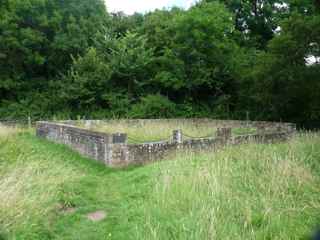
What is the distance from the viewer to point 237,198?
4250 mm

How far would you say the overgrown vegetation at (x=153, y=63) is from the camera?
585 inches

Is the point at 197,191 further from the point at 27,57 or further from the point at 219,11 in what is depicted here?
the point at 27,57

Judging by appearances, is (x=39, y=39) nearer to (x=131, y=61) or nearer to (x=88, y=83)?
(x=88, y=83)

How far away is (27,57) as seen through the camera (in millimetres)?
21125

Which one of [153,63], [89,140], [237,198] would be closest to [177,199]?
[237,198]

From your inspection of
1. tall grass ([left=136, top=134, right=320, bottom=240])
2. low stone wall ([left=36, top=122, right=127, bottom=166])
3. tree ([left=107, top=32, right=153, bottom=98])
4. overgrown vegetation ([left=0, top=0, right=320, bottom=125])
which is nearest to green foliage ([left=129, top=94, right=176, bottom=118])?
overgrown vegetation ([left=0, top=0, right=320, bottom=125])

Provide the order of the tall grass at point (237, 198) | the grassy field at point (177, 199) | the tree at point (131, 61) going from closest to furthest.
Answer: the tall grass at point (237, 198) → the grassy field at point (177, 199) → the tree at point (131, 61)

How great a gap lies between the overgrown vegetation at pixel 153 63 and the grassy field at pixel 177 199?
8.48 metres

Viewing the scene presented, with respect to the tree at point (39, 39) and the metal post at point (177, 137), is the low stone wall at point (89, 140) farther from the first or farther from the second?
the tree at point (39, 39)

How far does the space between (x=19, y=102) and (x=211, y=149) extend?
16.0 m

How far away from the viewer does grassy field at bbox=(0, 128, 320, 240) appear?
3.62 metres

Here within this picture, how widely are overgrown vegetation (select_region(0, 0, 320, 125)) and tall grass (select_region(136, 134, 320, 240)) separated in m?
8.30

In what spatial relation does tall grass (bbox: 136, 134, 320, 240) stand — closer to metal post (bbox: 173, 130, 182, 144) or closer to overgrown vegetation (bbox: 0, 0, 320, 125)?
metal post (bbox: 173, 130, 182, 144)

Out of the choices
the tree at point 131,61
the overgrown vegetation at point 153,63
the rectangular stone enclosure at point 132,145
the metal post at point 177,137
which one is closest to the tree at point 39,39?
the overgrown vegetation at point 153,63
